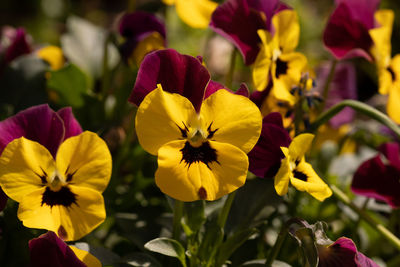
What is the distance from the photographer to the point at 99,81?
138cm

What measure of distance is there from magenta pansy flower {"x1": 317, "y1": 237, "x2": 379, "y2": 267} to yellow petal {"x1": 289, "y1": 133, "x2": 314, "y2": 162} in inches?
5.3

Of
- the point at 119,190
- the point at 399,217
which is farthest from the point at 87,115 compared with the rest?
the point at 399,217

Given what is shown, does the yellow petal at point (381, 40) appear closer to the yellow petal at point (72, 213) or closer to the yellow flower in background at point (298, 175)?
the yellow flower in background at point (298, 175)

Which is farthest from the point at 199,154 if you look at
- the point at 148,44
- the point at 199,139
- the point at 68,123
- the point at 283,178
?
the point at 148,44

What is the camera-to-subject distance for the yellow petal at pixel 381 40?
919 millimetres

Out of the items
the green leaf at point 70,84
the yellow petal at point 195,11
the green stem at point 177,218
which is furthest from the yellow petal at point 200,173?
the green leaf at point 70,84

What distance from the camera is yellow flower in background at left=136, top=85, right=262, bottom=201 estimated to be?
2.24ft

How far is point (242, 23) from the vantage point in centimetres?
90

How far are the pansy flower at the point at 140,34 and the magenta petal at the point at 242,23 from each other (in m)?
0.16

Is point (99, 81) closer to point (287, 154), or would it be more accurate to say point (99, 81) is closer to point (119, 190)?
point (119, 190)

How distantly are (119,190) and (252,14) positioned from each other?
56 cm

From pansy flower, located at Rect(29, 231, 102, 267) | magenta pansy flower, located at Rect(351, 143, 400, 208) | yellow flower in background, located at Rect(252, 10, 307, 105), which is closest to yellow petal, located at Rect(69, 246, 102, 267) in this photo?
pansy flower, located at Rect(29, 231, 102, 267)

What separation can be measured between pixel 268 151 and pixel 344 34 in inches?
11.8

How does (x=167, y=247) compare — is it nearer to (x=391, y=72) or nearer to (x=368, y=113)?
(x=368, y=113)
